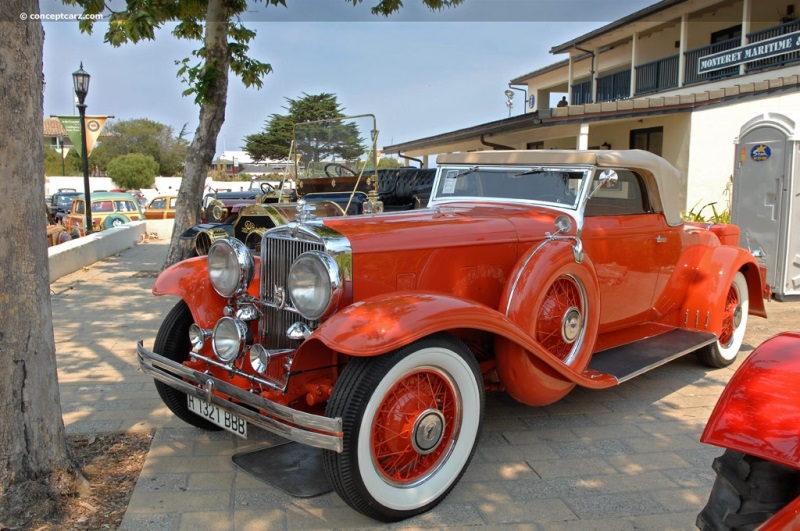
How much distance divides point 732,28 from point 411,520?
17336 millimetres

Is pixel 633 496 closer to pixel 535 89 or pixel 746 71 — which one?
pixel 746 71

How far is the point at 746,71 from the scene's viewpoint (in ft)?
46.2

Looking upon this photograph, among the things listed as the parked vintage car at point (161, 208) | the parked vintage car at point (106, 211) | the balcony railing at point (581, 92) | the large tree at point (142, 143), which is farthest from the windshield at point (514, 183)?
the large tree at point (142, 143)

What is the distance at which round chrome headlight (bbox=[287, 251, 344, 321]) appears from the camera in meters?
3.05

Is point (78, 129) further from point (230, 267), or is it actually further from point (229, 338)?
point (229, 338)

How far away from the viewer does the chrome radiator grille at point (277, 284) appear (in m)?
3.39

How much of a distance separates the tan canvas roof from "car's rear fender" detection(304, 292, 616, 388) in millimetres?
1479

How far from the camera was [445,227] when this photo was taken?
11.7 ft

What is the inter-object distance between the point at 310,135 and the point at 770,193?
5916mm

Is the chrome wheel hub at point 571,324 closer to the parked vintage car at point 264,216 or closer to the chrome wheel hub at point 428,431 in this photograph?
the chrome wheel hub at point 428,431

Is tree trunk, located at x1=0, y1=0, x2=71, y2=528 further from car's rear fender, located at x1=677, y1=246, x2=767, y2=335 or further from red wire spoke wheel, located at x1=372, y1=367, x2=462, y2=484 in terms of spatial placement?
car's rear fender, located at x1=677, y1=246, x2=767, y2=335

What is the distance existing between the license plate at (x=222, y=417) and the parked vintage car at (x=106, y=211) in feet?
53.4

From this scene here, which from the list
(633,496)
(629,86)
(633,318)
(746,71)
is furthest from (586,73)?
(633,496)

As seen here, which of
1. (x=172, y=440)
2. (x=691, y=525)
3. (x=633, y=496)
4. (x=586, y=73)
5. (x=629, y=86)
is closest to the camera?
(x=691, y=525)
